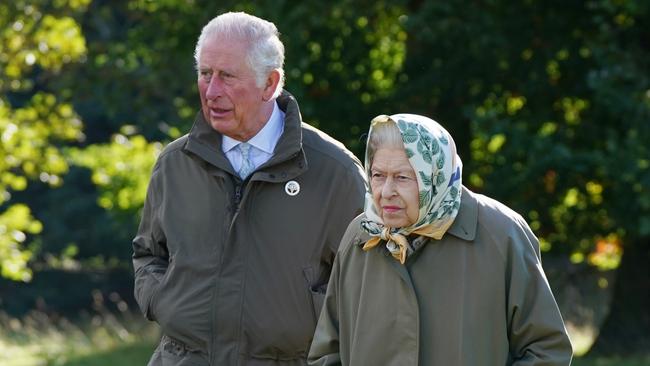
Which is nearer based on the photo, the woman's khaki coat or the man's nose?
the woman's khaki coat

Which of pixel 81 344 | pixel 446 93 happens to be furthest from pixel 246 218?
pixel 81 344

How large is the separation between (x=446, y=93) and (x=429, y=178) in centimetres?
934

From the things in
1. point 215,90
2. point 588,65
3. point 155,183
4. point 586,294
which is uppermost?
point 215,90

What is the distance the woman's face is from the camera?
12.0 ft

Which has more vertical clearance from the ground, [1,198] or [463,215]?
[463,215]

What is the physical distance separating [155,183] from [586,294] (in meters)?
12.5

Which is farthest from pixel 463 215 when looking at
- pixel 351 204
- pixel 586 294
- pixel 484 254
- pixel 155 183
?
pixel 586 294

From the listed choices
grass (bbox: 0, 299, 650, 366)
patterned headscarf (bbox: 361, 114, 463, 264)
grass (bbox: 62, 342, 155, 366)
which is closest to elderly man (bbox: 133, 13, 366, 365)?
patterned headscarf (bbox: 361, 114, 463, 264)

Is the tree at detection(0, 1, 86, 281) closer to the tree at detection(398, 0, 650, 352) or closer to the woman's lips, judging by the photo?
the tree at detection(398, 0, 650, 352)

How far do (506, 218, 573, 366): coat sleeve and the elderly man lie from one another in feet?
3.35

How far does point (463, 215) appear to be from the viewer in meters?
3.68

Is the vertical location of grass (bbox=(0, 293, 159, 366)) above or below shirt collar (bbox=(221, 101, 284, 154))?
below

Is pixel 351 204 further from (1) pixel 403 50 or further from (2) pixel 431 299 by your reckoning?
(1) pixel 403 50

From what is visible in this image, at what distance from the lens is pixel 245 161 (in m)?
4.66
